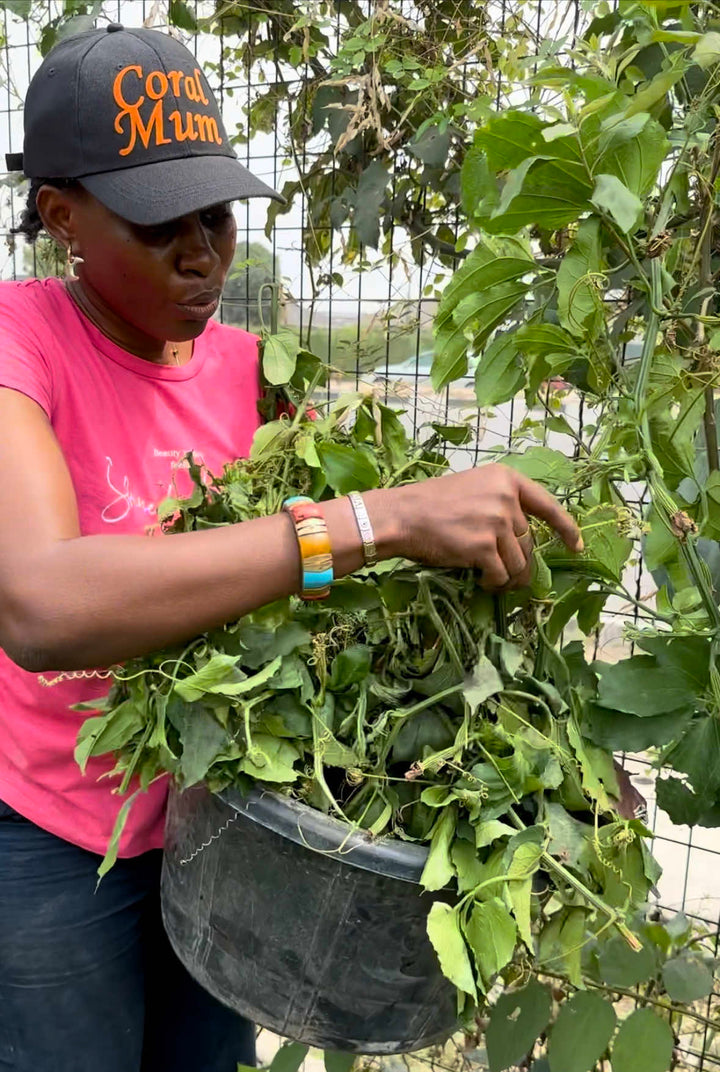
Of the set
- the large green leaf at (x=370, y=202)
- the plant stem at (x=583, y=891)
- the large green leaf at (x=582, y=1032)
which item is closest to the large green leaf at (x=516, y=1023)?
the large green leaf at (x=582, y=1032)

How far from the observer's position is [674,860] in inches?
82.7

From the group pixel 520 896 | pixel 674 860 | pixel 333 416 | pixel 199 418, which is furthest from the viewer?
pixel 674 860

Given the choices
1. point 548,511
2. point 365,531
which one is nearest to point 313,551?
point 365,531

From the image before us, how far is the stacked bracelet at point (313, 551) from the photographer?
0.62 m

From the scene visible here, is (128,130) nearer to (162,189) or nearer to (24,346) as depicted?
(162,189)

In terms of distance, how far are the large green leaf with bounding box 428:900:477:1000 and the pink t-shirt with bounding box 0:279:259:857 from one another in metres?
0.34

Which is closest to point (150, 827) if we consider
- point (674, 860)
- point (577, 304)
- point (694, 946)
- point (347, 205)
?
point (577, 304)

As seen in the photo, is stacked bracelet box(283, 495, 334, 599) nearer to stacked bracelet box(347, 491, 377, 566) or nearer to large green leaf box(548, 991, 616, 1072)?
stacked bracelet box(347, 491, 377, 566)

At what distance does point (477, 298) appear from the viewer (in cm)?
73

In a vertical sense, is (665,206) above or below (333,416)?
above

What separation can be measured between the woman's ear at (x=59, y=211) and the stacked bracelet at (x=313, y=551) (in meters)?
0.38

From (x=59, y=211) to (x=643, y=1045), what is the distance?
842 millimetres

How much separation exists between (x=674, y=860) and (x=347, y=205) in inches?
58.8

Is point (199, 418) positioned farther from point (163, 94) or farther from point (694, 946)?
point (694, 946)
